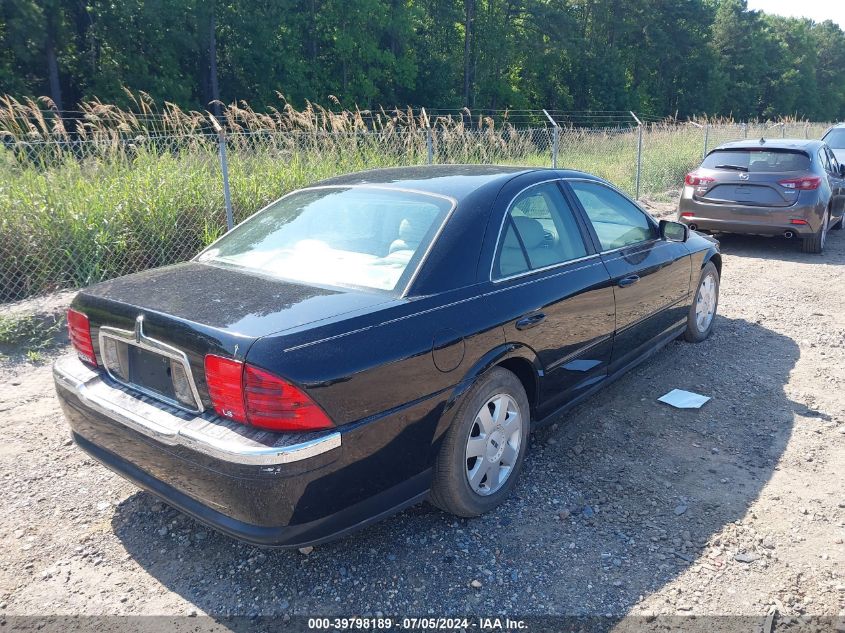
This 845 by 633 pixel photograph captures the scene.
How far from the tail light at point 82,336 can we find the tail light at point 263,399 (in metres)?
0.95

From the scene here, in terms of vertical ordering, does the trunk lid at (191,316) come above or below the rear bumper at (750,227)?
above

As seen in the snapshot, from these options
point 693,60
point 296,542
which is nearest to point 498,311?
point 296,542

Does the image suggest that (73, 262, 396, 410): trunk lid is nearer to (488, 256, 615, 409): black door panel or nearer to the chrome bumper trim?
the chrome bumper trim

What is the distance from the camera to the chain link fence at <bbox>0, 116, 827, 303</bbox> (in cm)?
651

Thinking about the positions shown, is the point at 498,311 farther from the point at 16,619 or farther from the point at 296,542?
the point at 16,619

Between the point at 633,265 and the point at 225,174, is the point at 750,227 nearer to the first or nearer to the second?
the point at 633,265

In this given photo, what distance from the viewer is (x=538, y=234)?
363cm

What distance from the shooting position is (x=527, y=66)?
4753cm

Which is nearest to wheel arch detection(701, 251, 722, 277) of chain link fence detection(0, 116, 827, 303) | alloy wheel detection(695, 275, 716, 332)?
alloy wheel detection(695, 275, 716, 332)

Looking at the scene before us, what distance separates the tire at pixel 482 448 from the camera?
9.55 feet

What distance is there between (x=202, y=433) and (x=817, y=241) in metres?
9.33

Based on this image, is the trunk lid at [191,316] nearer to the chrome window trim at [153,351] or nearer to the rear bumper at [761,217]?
the chrome window trim at [153,351]

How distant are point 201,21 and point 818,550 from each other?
3470 centimetres

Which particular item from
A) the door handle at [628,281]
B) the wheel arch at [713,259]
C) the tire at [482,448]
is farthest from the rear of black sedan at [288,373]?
the wheel arch at [713,259]
